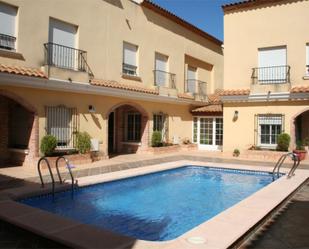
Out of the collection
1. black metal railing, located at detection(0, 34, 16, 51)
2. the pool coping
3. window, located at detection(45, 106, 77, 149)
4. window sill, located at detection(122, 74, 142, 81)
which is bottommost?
the pool coping

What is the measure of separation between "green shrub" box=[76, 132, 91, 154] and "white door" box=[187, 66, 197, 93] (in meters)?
12.0

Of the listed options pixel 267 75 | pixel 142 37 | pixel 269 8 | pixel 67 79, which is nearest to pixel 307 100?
pixel 267 75

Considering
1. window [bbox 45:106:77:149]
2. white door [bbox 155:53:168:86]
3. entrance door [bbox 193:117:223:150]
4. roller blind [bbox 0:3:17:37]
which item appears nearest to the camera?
roller blind [bbox 0:3:17:37]

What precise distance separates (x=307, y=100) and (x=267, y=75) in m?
2.85

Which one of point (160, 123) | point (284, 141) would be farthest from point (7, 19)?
point (284, 141)

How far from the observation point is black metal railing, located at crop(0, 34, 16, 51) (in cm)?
1379

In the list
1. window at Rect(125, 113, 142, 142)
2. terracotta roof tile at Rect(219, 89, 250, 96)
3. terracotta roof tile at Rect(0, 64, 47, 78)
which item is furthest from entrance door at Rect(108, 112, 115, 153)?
terracotta roof tile at Rect(0, 64, 47, 78)

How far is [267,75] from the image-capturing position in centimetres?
2038

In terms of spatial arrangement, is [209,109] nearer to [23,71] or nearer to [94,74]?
[94,74]

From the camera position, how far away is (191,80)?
26875 millimetres

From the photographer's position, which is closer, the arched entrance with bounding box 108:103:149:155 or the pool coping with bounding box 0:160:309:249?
the pool coping with bounding box 0:160:309:249

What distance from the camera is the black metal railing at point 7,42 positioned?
13.8 metres

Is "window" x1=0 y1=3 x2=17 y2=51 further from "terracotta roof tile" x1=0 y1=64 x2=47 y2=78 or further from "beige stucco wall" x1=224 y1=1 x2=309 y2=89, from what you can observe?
"beige stucco wall" x1=224 y1=1 x2=309 y2=89

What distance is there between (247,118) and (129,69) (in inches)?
317
